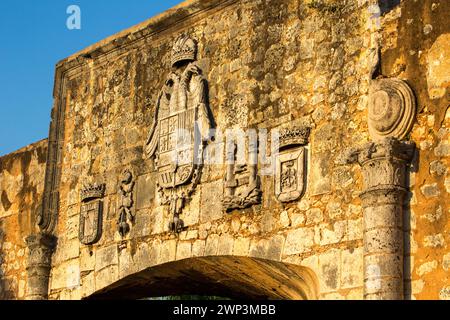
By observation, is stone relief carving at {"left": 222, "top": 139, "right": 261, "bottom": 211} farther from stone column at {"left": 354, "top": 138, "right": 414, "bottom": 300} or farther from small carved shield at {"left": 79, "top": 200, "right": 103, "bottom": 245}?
small carved shield at {"left": 79, "top": 200, "right": 103, "bottom": 245}

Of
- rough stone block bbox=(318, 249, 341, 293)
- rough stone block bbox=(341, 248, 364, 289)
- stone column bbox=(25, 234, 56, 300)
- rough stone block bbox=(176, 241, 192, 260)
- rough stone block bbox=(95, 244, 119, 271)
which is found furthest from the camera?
stone column bbox=(25, 234, 56, 300)

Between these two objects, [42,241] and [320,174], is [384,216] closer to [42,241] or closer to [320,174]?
[320,174]

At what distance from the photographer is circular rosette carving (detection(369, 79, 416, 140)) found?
8188 millimetres

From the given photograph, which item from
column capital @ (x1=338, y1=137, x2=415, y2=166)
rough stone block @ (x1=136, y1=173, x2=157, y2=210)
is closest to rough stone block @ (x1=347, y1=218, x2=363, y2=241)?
column capital @ (x1=338, y1=137, x2=415, y2=166)

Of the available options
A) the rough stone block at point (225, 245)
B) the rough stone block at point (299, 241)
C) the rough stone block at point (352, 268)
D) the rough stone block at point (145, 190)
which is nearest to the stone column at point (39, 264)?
the rough stone block at point (145, 190)

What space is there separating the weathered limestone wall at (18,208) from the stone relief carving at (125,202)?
1.66 m

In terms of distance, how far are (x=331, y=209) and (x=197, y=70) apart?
223cm

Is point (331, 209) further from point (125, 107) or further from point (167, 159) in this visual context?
point (125, 107)

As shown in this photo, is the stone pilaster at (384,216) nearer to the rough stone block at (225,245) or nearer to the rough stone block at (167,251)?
the rough stone block at (225,245)

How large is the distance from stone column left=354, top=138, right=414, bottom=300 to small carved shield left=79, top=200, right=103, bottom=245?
3.58m

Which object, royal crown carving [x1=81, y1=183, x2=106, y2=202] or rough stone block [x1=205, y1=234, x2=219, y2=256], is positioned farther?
royal crown carving [x1=81, y1=183, x2=106, y2=202]

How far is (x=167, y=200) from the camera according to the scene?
1022 cm

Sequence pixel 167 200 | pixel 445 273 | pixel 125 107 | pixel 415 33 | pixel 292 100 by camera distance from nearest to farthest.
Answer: pixel 445 273 → pixel 415 33 → pixel 292 100 → pixel 167 200 → pixel 125 107

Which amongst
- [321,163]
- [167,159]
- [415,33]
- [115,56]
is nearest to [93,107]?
[115,56]
